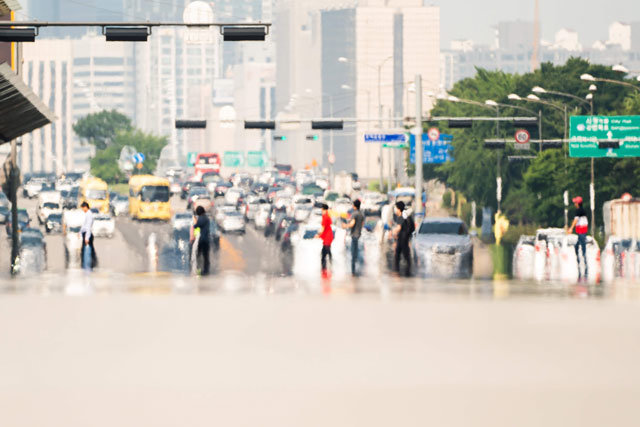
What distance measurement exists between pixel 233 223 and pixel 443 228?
47.3m

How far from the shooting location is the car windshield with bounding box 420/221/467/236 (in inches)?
1657

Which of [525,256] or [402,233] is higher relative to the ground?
[402,233]

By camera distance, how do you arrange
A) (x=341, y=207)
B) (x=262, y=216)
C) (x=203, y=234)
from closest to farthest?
(x=203, y=234), (x=341, y=207), (x=262, y=216)

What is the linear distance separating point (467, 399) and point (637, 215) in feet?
185

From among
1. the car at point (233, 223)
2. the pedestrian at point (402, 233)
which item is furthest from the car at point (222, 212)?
the pedestrian at point (402, 233)

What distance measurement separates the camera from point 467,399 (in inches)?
586

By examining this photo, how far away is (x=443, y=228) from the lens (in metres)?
42.3

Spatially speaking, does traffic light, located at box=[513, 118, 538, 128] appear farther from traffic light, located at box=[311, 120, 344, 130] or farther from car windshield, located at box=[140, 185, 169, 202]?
car windshield, located at box=[140, 185, 169, 202]

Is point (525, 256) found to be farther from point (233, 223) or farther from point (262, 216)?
point (262, 216)

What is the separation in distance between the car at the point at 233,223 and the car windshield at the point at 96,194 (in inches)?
799

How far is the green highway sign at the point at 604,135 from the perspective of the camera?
217 ft

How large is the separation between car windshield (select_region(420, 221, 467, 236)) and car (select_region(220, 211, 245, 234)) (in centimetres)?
4635

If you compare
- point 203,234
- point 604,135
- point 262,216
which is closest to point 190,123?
point 604,135

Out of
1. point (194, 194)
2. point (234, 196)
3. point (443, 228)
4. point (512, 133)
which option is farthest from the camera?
point (234, 196)
